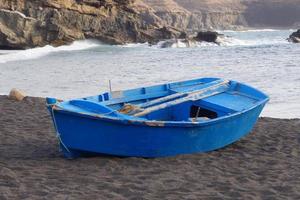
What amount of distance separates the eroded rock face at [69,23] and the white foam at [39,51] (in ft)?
2.25

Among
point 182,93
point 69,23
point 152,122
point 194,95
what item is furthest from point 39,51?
point 152,122

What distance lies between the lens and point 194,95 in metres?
9.02

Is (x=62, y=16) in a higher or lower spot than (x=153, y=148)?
higher

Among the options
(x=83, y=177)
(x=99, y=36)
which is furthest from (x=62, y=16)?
(x=83, y=177)

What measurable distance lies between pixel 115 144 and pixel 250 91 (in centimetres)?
354

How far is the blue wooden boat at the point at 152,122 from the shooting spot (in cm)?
715

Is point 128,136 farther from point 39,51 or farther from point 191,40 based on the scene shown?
point 191,40

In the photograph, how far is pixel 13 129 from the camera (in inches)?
390

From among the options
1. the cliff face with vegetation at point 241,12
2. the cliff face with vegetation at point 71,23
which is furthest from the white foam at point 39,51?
the cliff face with vegetation at point 241,12

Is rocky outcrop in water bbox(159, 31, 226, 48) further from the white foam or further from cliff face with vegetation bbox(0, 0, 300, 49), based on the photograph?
the white foam

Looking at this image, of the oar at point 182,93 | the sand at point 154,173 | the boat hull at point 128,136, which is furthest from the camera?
the oar at point 182,93

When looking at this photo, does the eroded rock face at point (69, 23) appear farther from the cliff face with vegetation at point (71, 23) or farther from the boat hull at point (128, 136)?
the boat hull at point (128, 136)

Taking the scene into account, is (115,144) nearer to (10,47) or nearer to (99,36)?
(10,47)

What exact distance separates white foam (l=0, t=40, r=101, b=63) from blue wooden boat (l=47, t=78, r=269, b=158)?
24.5 metres
